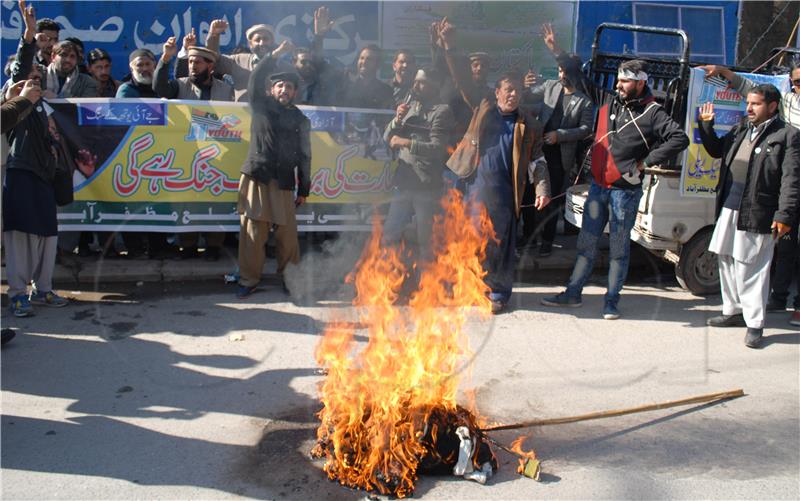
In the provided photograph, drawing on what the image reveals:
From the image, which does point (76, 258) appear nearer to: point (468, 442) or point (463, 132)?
point (463, 132)

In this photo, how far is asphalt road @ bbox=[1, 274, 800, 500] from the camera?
11.8ft

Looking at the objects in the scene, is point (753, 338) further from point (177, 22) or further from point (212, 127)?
point (177, 22)

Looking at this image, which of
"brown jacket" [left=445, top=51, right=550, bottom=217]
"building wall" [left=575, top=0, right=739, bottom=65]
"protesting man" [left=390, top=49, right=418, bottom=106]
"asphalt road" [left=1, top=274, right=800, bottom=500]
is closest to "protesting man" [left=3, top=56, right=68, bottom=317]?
"asphalt road" [left=1, top=274, right=800, bottom=500]

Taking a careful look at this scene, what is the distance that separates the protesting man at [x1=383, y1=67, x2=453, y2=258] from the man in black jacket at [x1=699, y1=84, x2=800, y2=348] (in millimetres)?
2269

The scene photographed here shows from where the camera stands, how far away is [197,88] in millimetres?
7195

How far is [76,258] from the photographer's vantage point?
23.3 ft

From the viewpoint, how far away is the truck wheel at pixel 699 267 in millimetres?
6828

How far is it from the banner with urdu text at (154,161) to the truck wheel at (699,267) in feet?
12.2

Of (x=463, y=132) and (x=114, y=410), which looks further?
(x=463, y=132)

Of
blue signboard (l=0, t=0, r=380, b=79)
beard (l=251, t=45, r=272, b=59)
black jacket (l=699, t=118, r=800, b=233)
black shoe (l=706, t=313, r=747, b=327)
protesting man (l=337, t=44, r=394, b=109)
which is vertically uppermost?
blue signboard (l=0, t=0, r=380, b=79)

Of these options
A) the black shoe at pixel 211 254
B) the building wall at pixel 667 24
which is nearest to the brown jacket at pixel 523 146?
the black shoe at pixel 211 254

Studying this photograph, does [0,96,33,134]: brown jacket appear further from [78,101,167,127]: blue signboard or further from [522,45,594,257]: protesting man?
[522,45,594,257]: protesting man

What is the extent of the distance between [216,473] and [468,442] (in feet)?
4.12

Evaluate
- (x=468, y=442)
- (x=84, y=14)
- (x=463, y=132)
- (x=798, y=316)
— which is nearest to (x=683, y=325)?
(x=798, y=316)
